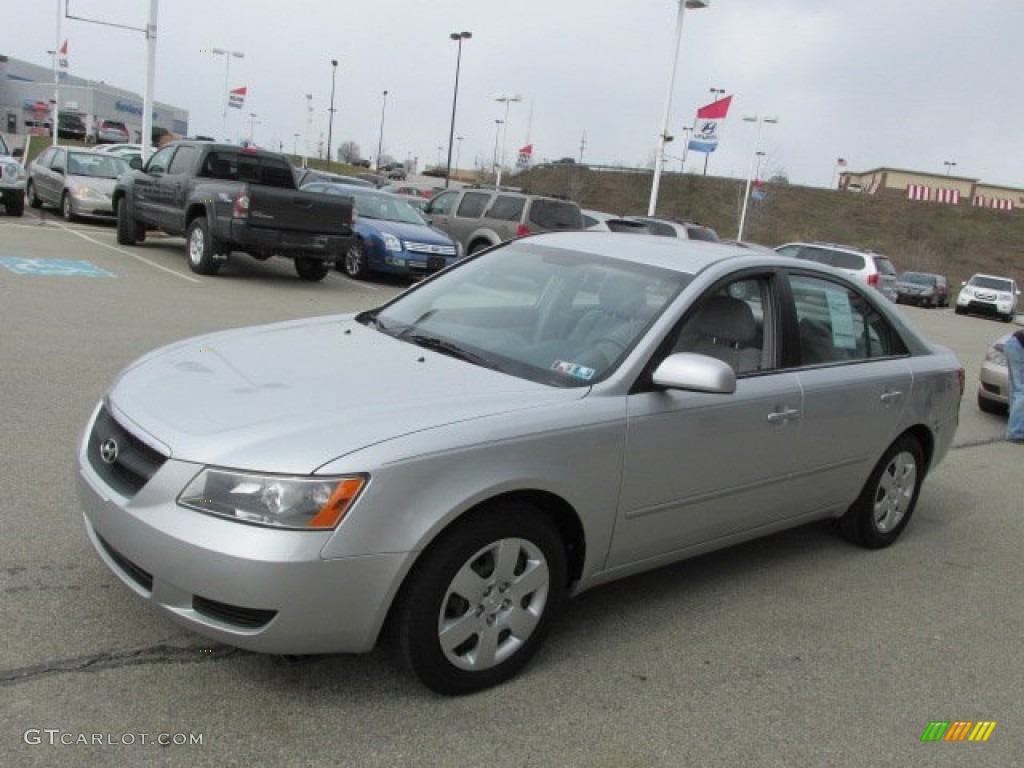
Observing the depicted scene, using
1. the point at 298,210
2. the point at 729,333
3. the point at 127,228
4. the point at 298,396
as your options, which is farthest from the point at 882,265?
the point at 298,396

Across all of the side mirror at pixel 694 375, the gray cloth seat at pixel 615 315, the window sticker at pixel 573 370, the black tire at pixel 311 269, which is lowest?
the black tire at pixel 311 269

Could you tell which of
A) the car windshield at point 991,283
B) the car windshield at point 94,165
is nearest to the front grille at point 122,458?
the car windshield at point 94,165

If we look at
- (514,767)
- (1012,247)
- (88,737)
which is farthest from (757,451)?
(1012,247)

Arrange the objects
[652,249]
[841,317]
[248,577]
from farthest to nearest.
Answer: [841,317] < [652,249] < [248,577]

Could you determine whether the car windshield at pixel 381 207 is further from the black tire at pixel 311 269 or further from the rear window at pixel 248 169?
the rear window at pixel 248 169

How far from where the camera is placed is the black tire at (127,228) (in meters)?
15.4

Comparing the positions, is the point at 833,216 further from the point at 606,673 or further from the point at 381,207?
the point at 606,673

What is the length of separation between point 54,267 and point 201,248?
2.00 metres

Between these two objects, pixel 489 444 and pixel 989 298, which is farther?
pixel 989 298

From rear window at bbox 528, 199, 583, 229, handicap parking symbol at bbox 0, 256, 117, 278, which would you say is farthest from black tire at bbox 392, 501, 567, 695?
rear window at bbox 528, 199, 583, 229

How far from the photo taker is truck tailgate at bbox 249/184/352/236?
12.6 m

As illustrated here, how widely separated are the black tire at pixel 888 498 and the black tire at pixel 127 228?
14059 mm

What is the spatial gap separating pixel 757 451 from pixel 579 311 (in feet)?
3.33

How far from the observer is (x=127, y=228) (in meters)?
15.5
